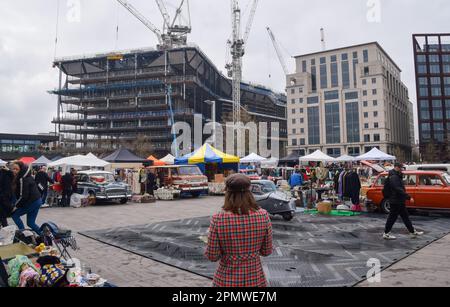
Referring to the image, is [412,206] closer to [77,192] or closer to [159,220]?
[159,220]

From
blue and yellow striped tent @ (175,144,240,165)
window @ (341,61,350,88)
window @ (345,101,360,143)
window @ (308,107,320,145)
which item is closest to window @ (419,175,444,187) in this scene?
blue and yellow striped tent @ (175,144,240,165)

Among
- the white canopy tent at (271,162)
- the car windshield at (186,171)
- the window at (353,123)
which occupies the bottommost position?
the car windshield at (186,171)

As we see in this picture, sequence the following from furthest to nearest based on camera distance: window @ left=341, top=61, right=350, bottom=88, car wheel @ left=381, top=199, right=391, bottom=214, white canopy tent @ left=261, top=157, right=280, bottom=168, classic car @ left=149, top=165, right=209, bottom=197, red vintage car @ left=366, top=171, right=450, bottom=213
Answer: window @ left=341, top=61, right=350, bottom=88 < white canopy tent @ left=261, top=157, right=280, bottom=168 < classic car @ left=149, top=165, right=209, bottom=197 < car wheel @ left=381, top=199, right=391, bottom=214 < red vintage car @ left=366, top=171, right=450, bottom=213

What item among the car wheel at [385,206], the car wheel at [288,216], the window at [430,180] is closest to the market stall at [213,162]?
the car wheel at [288,216]

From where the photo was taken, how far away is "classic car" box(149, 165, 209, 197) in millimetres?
21031

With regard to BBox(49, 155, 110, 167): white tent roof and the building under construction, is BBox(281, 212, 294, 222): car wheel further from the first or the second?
the building under construction

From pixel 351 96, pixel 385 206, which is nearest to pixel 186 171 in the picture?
pixel 385 206

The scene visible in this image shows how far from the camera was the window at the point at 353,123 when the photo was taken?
89.6 metres

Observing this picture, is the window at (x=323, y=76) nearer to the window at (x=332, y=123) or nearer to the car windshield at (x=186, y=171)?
the window at (x=332, y=123)

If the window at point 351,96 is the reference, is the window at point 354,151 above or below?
below

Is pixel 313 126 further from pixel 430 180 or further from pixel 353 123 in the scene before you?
pixel 430 180

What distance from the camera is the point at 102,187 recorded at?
1773 cm

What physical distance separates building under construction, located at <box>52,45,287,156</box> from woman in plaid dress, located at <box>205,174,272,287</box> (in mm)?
79526
